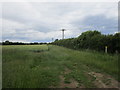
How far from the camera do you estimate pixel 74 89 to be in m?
2.83

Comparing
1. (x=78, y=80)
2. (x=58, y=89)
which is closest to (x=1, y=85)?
(x=58, y=89)

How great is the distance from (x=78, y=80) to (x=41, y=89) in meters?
1.43

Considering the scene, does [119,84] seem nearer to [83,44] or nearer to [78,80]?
[78,80]

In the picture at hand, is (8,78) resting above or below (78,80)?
above

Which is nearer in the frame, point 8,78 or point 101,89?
point 101,89

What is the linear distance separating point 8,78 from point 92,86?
8.91ft

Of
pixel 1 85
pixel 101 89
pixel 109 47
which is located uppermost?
pixel 109 47

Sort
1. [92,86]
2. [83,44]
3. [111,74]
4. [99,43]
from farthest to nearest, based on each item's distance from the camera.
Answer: [83,44]
[99,43]
[111,74]
[92,86]

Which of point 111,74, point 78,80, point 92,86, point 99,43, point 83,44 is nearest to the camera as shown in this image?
point 92,86

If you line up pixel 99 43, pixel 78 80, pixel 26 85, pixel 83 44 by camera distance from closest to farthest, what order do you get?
1. pixel 26 85
2. pixel 78 80
3. pixel 99 43
4. pixel 83 44

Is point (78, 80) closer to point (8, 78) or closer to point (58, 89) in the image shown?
point (58, 89)

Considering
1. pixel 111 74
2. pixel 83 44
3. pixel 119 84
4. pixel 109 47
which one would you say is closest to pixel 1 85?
pixel 119 84

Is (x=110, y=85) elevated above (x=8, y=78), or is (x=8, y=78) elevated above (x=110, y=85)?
(x=8, y=78)

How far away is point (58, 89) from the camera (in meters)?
2.80
